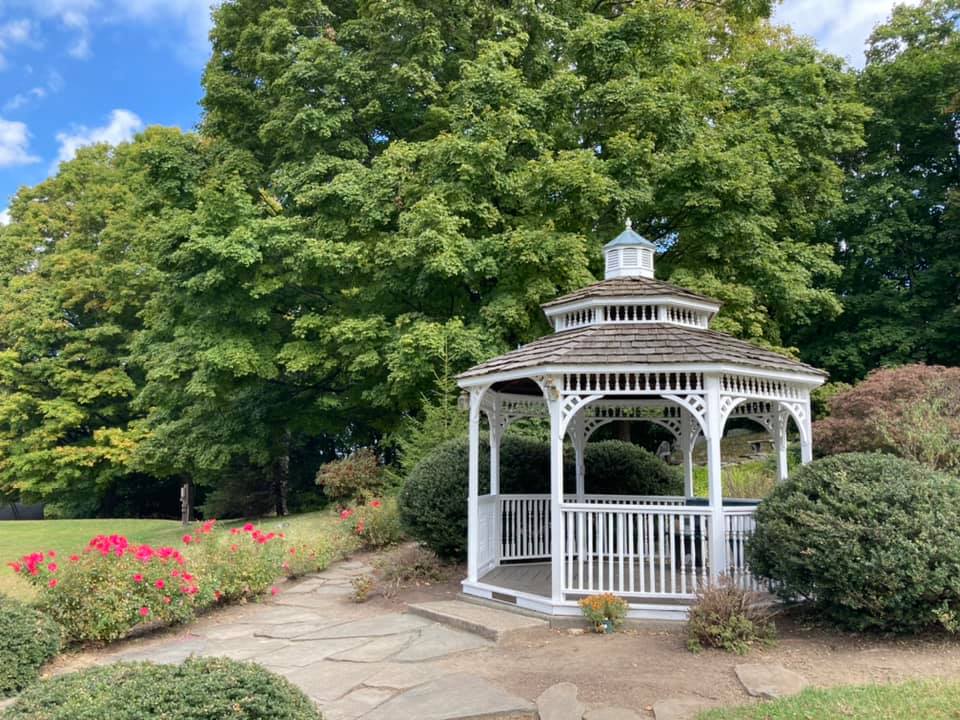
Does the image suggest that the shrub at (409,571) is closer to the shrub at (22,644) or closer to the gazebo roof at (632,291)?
the shrub at (22,644)

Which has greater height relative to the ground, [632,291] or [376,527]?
[632,291]

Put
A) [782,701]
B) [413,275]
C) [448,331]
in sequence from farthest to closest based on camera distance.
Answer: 1. [413,275]
2. [448,331]
3. [782,701]

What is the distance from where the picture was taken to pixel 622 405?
400 inches

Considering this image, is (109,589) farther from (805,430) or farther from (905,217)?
(905,217)

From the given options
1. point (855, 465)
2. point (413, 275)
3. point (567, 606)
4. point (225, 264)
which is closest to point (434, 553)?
point (567, 606)

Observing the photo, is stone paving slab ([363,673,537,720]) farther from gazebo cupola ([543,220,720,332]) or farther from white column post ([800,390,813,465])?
white column post ([800,390,813,465])

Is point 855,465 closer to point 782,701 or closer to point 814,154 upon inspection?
point 782,701

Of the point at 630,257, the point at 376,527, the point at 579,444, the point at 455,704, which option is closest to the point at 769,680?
the point at 455,704

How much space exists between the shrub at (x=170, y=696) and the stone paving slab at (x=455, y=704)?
1432mm

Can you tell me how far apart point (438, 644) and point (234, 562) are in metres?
3.38


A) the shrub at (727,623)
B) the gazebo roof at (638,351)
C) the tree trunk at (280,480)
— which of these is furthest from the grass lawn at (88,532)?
Answer: the shrub at (727,623)

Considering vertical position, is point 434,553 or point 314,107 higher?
point 314,107

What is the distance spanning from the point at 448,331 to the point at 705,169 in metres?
6.27

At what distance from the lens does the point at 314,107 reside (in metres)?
16.4
